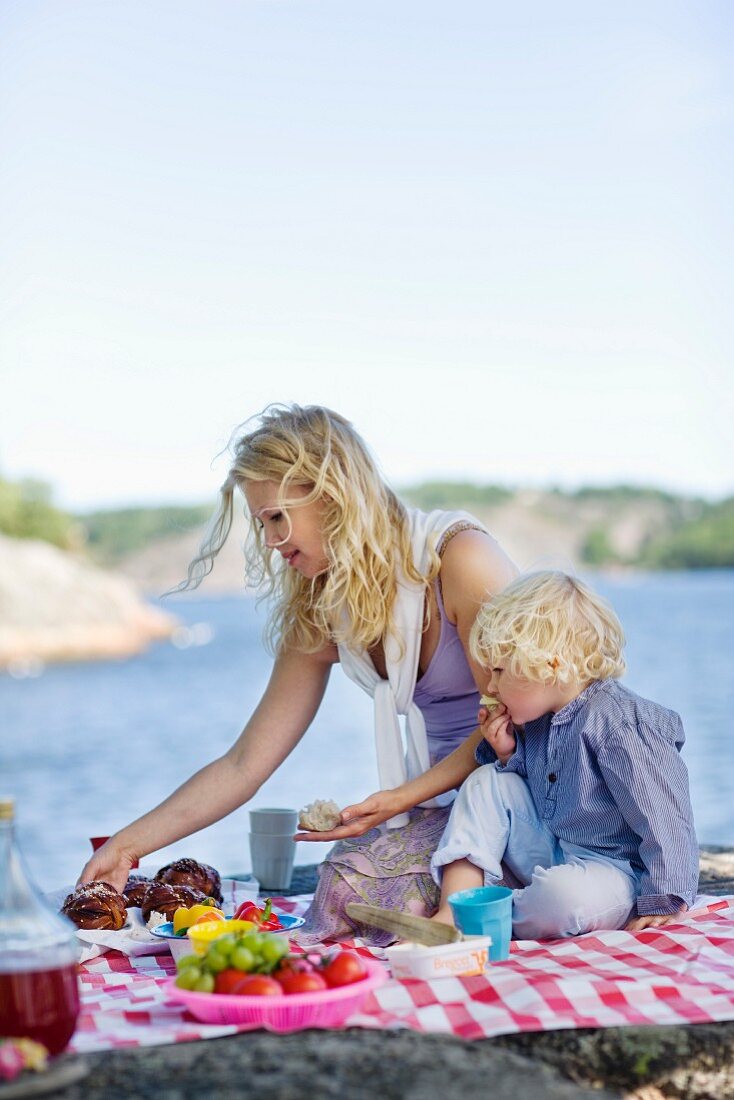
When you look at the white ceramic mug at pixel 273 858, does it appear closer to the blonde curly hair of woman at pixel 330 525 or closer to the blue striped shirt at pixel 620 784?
the blonde curly hair of woman at pixel 330 525

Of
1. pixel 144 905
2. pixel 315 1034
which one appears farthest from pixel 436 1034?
pixel 144 905

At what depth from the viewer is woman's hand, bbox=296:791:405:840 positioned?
2929mm

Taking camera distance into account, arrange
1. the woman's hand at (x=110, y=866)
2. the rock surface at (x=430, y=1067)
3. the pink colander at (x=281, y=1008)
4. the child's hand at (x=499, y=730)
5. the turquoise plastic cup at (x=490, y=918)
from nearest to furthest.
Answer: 1. the rock surface at (x=430, y=1067)
2. the pink colander at (x=281, y=1008)
3. the turquoise plastic cup at (x=490, y=918)
4. the child's hand at (x=499, y=730)
5. the woman's hand at (x=110, y=866)

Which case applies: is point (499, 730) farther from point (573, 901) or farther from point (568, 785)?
point (573, 901)

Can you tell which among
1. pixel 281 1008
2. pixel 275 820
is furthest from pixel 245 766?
pixel 281 1008

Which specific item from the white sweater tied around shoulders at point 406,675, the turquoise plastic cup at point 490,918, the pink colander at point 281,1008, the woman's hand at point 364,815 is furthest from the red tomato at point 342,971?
the white sweater tied around shoulders at point 406,675

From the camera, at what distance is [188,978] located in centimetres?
210

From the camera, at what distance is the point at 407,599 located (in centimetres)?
316

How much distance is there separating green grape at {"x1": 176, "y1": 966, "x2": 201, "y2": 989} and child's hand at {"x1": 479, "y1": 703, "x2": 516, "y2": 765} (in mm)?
972

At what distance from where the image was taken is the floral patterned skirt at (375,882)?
2.89 metres

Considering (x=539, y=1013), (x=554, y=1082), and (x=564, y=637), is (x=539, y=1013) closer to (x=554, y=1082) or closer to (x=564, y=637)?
(x=554, y=1082)

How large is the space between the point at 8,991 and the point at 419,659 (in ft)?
5.19

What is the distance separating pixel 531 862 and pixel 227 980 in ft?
3.23

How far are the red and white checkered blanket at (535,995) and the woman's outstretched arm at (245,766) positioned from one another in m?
0.61
